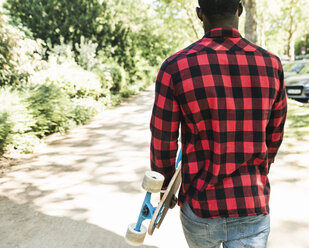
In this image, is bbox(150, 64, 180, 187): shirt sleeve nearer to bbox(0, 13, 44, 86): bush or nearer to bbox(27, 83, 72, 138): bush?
bbox(27, 83, 72, 138): bush

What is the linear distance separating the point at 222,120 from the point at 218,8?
52cm

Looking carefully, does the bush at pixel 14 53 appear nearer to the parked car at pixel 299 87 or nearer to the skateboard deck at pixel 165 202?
the skateboard deck at pixel 165 202

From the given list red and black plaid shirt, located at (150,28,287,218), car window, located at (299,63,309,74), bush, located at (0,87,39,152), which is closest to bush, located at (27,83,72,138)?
bush, located at (0,87,39,152)

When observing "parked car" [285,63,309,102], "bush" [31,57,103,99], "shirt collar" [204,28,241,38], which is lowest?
"parked car" [285,63,309,102]

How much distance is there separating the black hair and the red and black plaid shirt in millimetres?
74

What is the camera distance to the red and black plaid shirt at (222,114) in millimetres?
1310

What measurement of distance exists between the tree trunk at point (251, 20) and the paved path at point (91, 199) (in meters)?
6.94

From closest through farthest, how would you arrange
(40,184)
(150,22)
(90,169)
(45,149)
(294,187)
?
1. (294,187)
2. (40,184)
3. (90,169)
4. (45,149)
5. (150,22)

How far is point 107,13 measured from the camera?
15242 millimetres

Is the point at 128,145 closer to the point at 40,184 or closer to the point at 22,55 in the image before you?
the point at 40,184

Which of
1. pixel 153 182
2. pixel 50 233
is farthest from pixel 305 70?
pixel 153 182

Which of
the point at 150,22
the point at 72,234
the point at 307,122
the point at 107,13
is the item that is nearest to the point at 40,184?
the point at 72,234

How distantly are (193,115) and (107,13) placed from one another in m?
15.2

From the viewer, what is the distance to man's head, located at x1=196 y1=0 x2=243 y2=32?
1.35 m
